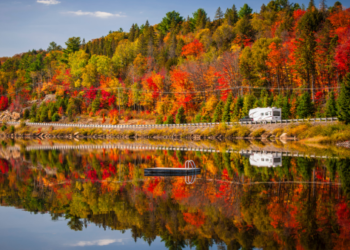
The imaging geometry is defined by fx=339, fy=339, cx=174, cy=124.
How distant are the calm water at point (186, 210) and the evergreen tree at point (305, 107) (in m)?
30.6

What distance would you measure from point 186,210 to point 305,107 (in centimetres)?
4198

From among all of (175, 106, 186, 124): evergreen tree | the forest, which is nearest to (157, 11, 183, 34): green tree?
the forest

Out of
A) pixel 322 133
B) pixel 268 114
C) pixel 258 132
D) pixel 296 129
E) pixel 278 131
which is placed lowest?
pixel 258 132

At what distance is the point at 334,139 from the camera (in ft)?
124

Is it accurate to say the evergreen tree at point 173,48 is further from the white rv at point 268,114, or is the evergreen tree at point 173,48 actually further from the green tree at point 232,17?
the white rv at point 268,114

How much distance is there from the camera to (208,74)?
69.7 metres

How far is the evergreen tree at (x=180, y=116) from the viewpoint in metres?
66.8

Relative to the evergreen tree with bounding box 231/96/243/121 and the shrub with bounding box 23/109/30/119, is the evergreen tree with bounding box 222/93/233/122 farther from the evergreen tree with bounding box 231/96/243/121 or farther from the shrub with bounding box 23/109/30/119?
the shrub with bounding box 23/109/30/119

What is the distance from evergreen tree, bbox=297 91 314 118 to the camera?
49000mm

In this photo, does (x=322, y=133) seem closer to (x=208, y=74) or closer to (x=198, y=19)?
(x=208, y=74)

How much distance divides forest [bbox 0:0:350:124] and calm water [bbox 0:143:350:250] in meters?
26.6

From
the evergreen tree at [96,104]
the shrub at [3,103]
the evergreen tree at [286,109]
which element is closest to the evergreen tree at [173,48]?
the evergreen tree at [96,104]

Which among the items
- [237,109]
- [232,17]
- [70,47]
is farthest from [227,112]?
[70,47]

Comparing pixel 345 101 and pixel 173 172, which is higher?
Answer: pixel 345 101
